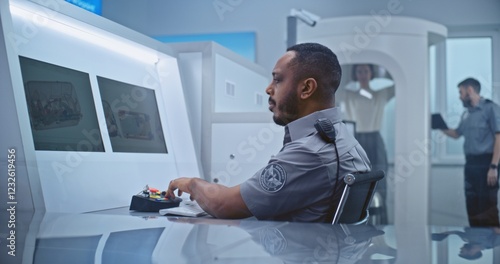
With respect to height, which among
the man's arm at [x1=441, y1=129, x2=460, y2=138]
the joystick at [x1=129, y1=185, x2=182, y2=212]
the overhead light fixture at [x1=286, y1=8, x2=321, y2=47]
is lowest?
the man's arm at [x1=441, y1=129, x2=460, y2=138]

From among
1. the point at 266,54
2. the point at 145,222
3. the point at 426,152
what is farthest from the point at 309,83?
the point at 266,54

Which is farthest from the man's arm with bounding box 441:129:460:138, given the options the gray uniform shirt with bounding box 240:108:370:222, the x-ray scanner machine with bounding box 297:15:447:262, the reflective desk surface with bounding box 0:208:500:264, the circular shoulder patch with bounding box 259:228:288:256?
the circular shoulder patch with bounding box 259:228:288:256

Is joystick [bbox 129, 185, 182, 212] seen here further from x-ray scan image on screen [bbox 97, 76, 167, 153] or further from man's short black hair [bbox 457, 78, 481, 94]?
man's short black hair [bbox 457, 78, 481, 94]

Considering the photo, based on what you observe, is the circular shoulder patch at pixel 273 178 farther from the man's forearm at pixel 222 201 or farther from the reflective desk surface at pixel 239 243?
the reflective desk surface at pixel 239 243

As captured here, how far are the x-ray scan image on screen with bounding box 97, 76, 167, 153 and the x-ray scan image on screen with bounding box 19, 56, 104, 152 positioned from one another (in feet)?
0.18

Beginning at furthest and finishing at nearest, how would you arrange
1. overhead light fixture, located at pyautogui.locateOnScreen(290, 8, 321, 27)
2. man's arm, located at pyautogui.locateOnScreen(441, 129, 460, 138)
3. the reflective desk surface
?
man's arm, located at pyautogui.locateOnScreen(441, 129, 460, 138)
overhead light fixture, located at pyautogui.locateOnScreen(290, 8, 321, 27)
the reflective desk surface

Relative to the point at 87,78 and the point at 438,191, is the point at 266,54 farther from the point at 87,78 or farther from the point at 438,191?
the point at 87,78

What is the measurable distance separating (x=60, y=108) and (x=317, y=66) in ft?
1.84

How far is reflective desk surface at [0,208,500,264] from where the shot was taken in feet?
1.63

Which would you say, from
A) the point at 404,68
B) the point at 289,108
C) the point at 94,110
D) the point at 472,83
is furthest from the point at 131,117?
the point at 472,83

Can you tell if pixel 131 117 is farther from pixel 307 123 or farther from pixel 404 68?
pixel 404 68

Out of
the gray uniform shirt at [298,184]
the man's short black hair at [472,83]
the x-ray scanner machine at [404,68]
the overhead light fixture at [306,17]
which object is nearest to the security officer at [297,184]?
the gray uniform shirt at [298,184]

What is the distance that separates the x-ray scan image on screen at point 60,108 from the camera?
98 cm

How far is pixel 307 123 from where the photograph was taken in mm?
1093
